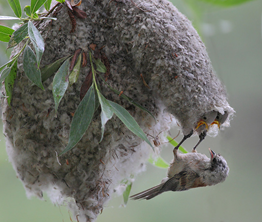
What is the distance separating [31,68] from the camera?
0.48 meters

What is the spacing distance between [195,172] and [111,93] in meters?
0.30

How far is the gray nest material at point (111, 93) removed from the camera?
0.51 metres

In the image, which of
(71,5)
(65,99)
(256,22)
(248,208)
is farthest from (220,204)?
(71,5)

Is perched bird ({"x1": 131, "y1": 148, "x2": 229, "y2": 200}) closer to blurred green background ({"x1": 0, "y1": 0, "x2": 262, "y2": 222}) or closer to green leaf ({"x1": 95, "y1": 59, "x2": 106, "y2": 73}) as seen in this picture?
green leaf ({"x1": 95, "y1": 59, "x2": 106, "y2": 73})

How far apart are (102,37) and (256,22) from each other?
0.99 meters

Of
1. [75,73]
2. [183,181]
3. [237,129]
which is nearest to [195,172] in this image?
[183,181]

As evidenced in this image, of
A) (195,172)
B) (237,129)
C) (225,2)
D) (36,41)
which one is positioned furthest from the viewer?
(237,129)

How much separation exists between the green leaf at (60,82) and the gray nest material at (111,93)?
4 centimetres

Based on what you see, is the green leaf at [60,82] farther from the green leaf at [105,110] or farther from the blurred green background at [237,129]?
the blurred green background at [237,129]

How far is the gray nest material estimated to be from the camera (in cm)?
51

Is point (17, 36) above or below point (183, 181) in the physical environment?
above

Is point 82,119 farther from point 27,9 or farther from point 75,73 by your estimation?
point 27,9

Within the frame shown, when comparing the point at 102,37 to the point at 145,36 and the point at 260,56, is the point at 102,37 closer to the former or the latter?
the point at 145,36

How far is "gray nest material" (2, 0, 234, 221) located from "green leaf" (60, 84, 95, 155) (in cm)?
6
